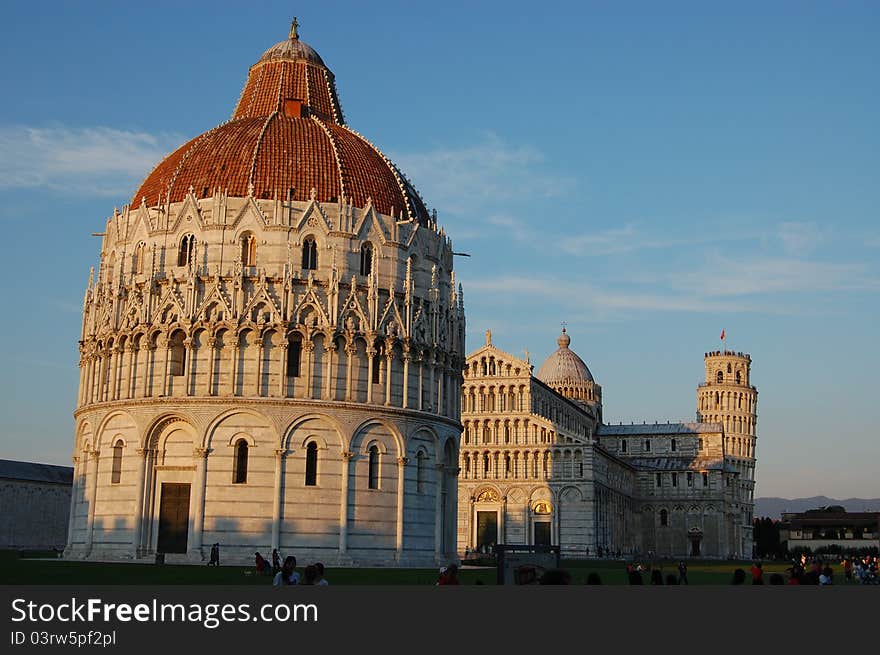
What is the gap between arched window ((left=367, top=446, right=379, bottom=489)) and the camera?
58.8 m

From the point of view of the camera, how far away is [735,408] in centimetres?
16025

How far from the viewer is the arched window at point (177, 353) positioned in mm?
57750

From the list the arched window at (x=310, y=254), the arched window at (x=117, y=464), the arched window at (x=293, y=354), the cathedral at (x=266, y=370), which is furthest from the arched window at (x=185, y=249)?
the arched window at (x=117, y=464)

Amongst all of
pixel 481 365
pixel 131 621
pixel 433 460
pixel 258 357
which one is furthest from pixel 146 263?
pixel 481 365

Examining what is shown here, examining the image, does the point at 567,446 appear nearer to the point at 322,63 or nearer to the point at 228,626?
the point at 322,63

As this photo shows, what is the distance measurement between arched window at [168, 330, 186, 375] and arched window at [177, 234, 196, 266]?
4359mm

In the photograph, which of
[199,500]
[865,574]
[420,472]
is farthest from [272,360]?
[865,574]

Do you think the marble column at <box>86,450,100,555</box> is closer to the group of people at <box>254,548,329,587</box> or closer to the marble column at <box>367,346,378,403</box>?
the marble column at <box>367,346,378,403</box>

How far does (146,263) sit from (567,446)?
6099 cm

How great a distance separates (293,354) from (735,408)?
115 metres

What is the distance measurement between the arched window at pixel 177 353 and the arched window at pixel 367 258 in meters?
10.6

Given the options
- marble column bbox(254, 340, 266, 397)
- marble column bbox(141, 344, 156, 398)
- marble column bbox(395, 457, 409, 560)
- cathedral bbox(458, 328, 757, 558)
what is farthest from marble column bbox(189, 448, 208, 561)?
cathedral bbox(458, 328, 757, 558)

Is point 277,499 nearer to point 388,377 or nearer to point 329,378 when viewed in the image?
point 329,378

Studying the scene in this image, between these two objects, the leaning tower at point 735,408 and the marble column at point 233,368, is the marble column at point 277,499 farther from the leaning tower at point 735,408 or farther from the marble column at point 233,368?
the leaning tower at point 735,408
